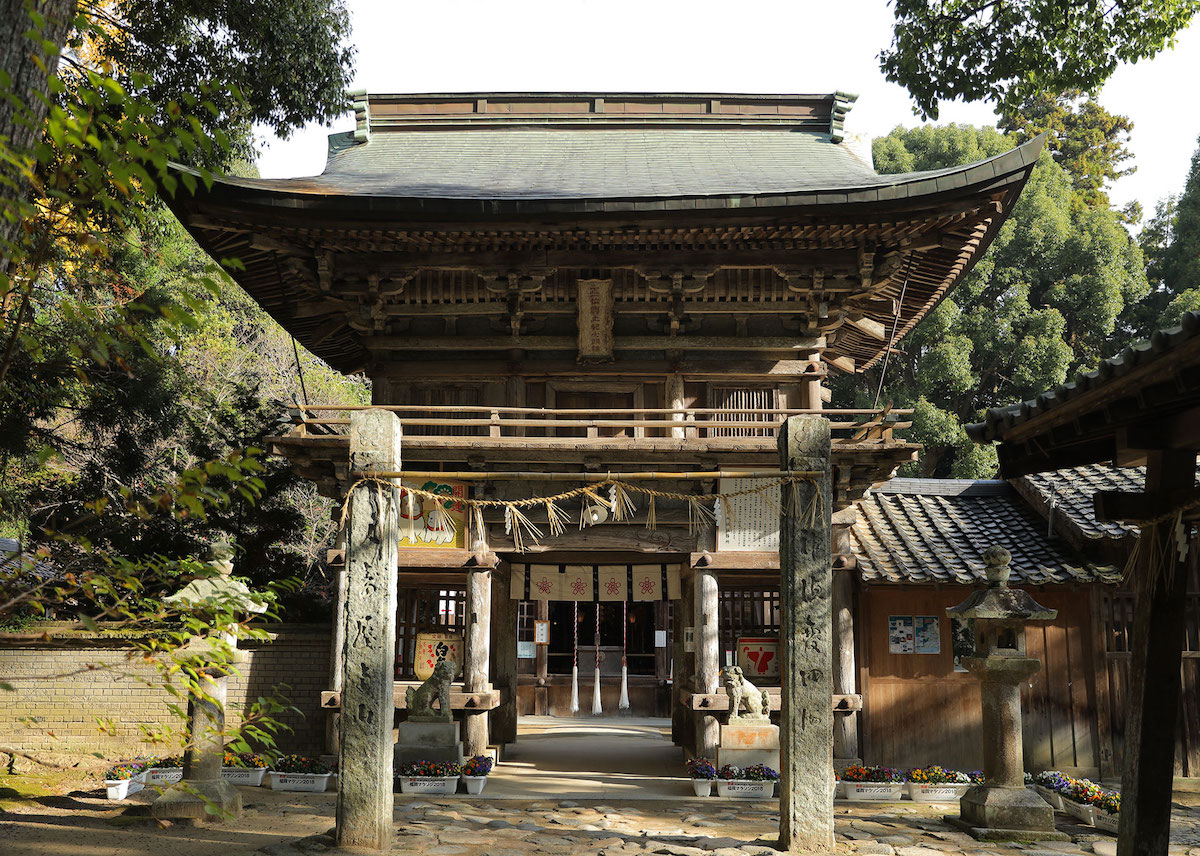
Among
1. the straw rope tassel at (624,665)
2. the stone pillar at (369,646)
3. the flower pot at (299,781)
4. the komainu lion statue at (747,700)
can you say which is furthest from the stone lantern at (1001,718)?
the straw rope tassel at (624,665)

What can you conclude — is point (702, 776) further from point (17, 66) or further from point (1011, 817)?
point (17, 66)

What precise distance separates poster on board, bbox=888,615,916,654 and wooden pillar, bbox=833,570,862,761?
0.88m

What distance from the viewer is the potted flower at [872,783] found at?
13031 millimetres

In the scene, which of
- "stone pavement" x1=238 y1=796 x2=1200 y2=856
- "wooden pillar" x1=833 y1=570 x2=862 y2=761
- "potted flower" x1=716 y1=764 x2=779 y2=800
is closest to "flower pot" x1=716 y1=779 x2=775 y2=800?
"potted flower" x1=716 y1=764 x2=779 y2=800

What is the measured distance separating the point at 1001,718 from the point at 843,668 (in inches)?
129

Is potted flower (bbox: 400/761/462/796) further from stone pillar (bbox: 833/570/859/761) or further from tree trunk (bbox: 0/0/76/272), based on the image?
tree trunk (bbox: 0/0/76/272)

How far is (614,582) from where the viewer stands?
50.8 feet

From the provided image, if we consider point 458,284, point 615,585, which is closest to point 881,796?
point 615,585

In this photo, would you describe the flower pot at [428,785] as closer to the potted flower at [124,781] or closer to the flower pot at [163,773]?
the flower pot at [163,773]

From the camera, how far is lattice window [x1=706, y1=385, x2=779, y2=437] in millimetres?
14367

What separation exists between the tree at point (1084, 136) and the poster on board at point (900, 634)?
26.2 meters

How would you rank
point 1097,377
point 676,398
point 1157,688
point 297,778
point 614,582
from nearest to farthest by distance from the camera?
point 1097,377
point 1157,688
point 297,778
point 676,398
point 614,582

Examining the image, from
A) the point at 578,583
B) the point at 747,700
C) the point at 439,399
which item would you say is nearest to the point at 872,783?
the point at 747,700

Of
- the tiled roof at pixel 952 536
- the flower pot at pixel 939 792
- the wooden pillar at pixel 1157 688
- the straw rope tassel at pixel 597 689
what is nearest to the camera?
the wooden pillar at pixel 1157 688
